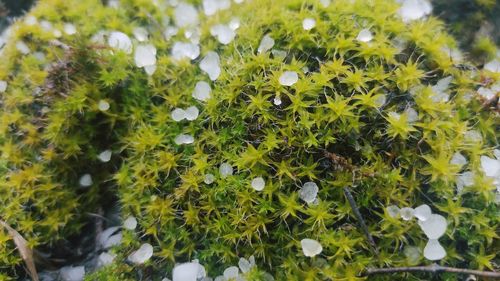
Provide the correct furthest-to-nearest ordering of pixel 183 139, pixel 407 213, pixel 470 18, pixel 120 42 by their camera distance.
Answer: pixel 470 18
pixel 120 42
pixel 183 139
pixel 407 213

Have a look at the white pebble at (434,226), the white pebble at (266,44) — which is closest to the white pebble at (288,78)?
the white pebble at (266,44)

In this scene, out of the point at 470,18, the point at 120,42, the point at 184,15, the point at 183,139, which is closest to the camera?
the point at 183,139

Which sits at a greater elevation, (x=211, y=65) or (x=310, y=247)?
(x=211, y=65)

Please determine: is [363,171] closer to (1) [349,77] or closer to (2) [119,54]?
(1) [349,77]

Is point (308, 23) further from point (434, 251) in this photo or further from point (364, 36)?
point (434, 251)

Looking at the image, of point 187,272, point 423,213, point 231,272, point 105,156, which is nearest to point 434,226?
point 423,213

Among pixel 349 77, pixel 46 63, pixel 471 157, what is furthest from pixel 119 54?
pixel 471 157

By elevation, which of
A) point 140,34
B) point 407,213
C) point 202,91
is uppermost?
point 140,34
